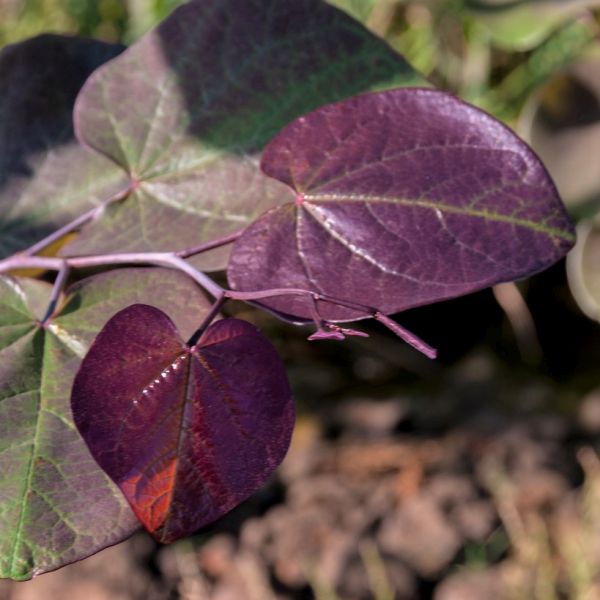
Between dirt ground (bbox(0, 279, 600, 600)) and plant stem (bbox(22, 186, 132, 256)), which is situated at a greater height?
plant stem (bbox(22, 186, 132, 256))

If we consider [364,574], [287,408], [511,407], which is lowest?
[511,407]

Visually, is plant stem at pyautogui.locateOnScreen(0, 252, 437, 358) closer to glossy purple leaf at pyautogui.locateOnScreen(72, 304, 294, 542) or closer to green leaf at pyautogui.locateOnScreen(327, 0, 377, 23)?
glossy purple leaf at pyautogui.locateOnScreen(72, 304, 294, 542)

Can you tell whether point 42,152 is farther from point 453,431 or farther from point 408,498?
point 453,431

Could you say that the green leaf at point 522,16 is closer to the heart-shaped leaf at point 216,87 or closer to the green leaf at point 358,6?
the green leaf at point 358,6

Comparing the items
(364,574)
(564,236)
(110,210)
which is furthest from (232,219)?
(364,574)

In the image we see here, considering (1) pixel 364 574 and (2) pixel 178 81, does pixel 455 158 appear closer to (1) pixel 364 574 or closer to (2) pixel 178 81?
(2) pixel 178 81

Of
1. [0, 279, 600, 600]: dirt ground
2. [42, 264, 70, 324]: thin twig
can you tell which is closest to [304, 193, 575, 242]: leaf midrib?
[42, 264, 70, 324]: thin twig

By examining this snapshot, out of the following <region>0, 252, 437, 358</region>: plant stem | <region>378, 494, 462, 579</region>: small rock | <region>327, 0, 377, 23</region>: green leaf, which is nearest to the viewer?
<region>0, 252, 437, 358</region>: plant stem
